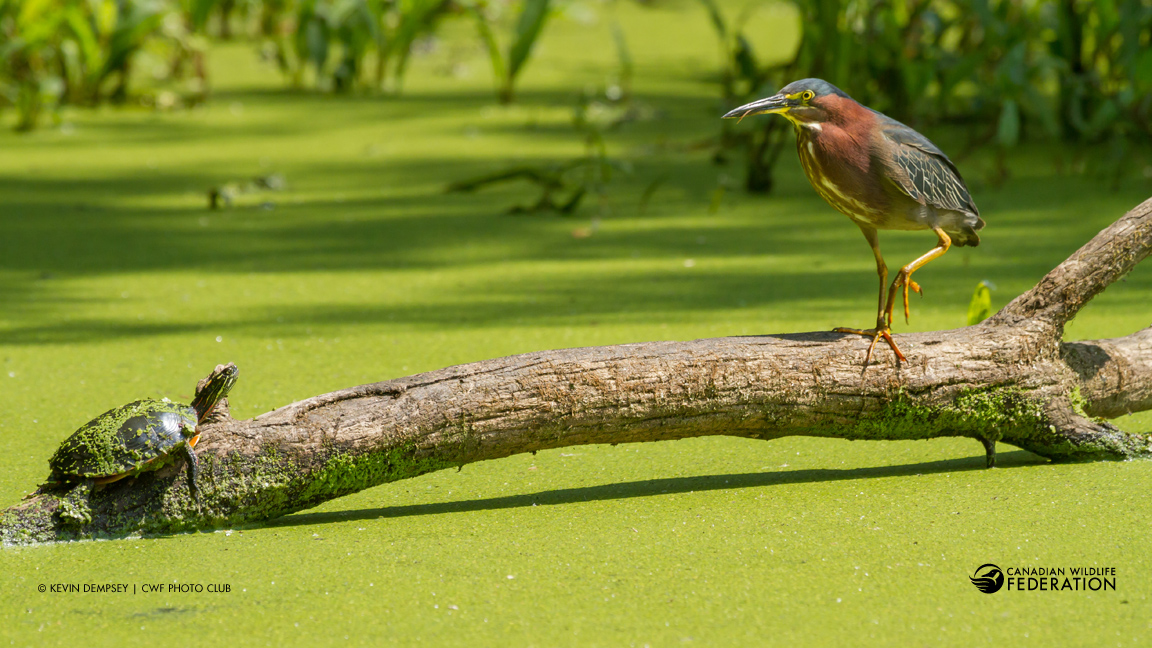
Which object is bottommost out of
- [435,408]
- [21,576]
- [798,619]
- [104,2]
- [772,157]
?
[21,576]

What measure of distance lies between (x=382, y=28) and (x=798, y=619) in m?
4.36

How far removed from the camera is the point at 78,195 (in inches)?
158

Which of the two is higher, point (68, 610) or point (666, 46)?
point (666, 46)

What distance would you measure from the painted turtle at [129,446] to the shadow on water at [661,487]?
0.67 feet

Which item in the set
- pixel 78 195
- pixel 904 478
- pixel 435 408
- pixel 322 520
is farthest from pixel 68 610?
pixel 78 195

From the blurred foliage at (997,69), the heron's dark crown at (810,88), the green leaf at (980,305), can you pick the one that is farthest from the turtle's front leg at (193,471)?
the blurred foliage at (997,69)

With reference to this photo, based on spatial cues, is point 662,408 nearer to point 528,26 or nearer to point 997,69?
point 997,69

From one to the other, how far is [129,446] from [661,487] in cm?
85

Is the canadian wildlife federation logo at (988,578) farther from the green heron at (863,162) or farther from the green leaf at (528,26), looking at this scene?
the green leaf at (528,26)

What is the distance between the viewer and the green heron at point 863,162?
1.78 meters

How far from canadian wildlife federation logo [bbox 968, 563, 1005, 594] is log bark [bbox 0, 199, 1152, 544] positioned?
355 mm

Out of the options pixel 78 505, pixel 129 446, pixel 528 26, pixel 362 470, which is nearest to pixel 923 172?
pixel 362 470

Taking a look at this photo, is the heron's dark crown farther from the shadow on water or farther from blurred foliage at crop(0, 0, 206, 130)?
blurred foliage at crop(0, 0, 206, 130)

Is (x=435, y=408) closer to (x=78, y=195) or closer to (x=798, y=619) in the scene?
(x=798, y=619)
